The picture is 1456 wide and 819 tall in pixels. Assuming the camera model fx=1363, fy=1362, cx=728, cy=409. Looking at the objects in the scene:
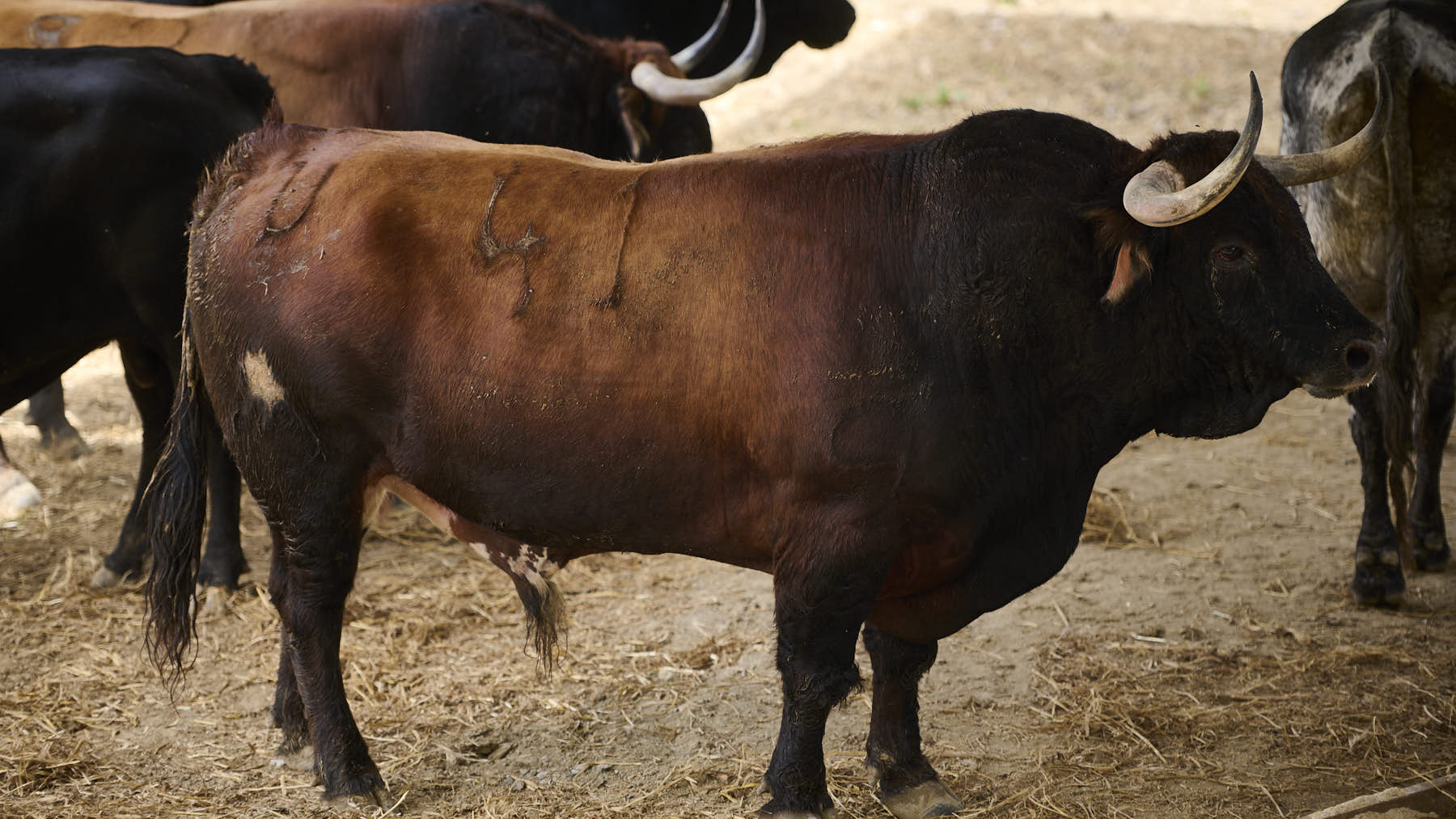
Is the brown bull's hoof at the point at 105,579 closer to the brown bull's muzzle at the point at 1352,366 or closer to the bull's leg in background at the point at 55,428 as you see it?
the bull's leg in background at the point at 55,428

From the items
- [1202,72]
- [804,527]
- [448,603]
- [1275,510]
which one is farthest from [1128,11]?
[804,527]

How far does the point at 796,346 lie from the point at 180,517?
6.13 feet

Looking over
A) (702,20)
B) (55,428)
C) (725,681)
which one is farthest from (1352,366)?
(55,428)

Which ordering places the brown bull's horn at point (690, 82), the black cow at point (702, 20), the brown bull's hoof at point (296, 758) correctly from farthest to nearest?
the black cow at point (702, 20) < the brown bull's horn at point (690, 82) < the brown bull's hoof at point (296, 758)

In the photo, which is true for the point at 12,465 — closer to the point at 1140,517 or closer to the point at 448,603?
the point at 448,603

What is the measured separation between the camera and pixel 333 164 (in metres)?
3.60

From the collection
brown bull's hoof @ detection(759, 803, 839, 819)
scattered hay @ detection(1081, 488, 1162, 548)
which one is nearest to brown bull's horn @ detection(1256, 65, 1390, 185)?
brown bull's hoof @ detection(759, 803, 839, 819)

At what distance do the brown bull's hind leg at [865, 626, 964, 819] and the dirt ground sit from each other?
95mm

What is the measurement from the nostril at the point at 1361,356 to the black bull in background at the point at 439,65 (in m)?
3.04

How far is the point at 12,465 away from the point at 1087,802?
5090mm

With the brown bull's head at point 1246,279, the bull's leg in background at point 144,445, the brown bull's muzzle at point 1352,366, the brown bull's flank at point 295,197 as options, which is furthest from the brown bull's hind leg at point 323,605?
the brown bull's muzzle at point 1352,366

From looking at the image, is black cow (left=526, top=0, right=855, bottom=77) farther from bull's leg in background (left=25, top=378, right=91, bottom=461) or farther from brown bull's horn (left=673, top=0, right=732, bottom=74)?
bull's leg in background (left=25, top=378, right=91, bottom=461)

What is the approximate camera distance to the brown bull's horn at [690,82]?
5559 millimetres

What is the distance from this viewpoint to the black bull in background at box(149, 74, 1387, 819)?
10.3 feet
